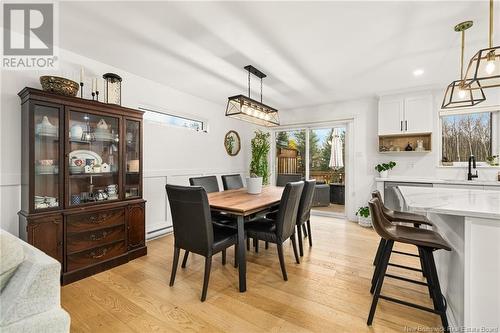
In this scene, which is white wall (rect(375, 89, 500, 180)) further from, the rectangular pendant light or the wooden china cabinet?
the wooden china cabinet

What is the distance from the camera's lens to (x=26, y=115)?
2.11 metres

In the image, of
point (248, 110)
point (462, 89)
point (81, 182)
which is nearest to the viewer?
point (462, 89)

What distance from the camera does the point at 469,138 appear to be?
371 cm

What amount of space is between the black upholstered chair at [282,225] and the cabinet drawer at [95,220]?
5.02 ft

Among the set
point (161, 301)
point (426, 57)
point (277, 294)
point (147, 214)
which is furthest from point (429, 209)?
point (147, 214)

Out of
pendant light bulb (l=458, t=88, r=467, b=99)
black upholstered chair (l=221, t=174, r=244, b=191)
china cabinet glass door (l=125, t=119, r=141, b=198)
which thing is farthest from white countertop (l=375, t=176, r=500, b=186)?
china cabinet glass door (l=125, t=119, r=141, b=198)

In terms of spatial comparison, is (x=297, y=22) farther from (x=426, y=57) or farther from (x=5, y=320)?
(x=5, y=320)

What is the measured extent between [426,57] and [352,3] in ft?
5.25

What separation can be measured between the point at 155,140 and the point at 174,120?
1.94 ft

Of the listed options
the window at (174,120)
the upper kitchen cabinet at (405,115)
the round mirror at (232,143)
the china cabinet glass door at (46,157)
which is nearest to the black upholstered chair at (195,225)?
the china cabinet glass door at (46,157)

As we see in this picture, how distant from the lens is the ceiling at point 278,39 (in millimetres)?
1866

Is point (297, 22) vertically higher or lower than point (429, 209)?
higher

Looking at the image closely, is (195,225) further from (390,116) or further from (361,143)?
(390,116)

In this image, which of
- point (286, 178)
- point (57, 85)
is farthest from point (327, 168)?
point (57, 85)
